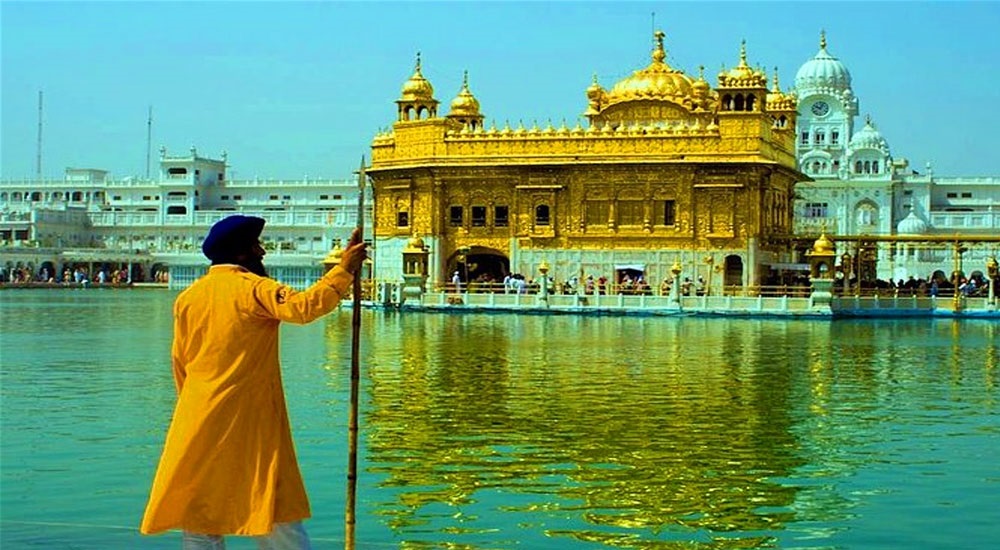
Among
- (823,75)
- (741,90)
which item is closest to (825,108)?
(823,75)

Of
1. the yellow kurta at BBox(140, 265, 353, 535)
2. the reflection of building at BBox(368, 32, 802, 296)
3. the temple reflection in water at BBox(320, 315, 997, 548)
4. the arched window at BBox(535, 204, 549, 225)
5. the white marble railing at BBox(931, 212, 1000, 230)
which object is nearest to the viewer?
the yellow kurta at BBox(140, 265, 353, 535)

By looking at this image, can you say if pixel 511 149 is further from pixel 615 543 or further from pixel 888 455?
pixel 615 543

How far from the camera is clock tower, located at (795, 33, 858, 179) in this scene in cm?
8256

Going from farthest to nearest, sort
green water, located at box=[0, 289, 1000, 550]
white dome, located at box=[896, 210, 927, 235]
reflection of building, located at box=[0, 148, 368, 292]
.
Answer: reflection of building, located at box=[0, 148, 368, 292] < white dome, located at box=[896, 210, 927, 235] < green water, located at box=[0, 289, 1000, 550]

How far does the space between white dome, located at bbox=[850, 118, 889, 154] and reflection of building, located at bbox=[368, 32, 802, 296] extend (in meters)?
28.7

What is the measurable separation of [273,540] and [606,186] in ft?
133

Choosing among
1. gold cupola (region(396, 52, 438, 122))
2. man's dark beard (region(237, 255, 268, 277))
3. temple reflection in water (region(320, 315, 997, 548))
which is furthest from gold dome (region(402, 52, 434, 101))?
man's dark beard (region(237, 255, 268, 277))

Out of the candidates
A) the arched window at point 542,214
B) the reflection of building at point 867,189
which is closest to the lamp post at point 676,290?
the arched window at point 542,214

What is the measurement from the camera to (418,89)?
161ft

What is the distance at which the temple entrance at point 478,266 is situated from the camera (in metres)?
48.4

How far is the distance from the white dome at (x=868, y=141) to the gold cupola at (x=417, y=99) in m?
36.0

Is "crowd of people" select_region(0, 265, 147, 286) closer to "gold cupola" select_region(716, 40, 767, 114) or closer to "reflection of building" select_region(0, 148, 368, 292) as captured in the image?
"reflection of building" select_region(0, 148, 368, 292)

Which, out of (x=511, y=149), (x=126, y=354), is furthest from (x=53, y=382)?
(x=511, y=149)

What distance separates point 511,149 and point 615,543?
129 feet
